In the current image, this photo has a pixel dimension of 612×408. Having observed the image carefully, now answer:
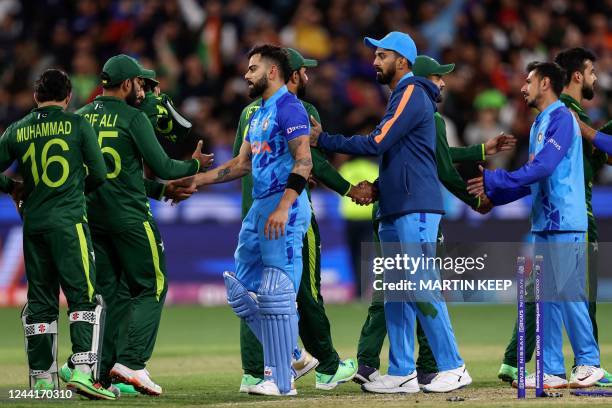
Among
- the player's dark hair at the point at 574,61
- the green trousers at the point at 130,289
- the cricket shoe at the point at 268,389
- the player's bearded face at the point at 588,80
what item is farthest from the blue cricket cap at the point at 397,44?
the cricket shoe at the point at 268,389

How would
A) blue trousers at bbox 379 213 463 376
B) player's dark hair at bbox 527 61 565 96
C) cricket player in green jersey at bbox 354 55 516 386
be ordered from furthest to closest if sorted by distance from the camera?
cricket player in green jersey at bbox 354 55 516 386 < player's dark hair at bbox 527 61 565 96 < blue trousers at bbox 379 213 463 376

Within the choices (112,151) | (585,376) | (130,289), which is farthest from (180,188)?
(585,376)

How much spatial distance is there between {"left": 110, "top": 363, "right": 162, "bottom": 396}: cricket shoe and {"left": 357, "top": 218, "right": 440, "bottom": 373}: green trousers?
1705mm

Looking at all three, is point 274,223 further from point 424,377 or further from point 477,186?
point 424,377

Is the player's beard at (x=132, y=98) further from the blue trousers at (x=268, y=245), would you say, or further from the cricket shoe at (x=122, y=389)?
the cricket shoe at (x=122, y=389)

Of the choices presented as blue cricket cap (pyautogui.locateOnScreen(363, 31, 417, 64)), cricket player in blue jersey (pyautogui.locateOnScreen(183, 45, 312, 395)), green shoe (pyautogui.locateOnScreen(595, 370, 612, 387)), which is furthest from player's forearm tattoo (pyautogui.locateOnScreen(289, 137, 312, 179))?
green shoe (pyautogui.locateOnScreen(595, 370, 612, 387))

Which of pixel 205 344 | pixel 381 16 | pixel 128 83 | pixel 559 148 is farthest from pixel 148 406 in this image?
pixel 381 16

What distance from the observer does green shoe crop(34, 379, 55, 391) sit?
391 inches

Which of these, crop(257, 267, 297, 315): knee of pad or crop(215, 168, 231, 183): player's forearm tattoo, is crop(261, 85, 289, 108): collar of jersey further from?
crop(257, 267, 297, 315): knee of pad

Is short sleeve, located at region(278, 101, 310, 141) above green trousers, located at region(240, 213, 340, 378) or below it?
above

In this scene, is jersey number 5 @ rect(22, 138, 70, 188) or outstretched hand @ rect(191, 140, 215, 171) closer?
jersey number 5 @ rect(22, 138, 70, 188)

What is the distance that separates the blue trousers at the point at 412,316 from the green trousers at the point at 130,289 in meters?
1.72

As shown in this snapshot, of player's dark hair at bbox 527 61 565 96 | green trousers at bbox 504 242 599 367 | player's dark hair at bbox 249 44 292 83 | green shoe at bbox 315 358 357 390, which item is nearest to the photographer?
player's dark hair at bbox 249 44 292 83

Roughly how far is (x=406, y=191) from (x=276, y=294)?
121cm
